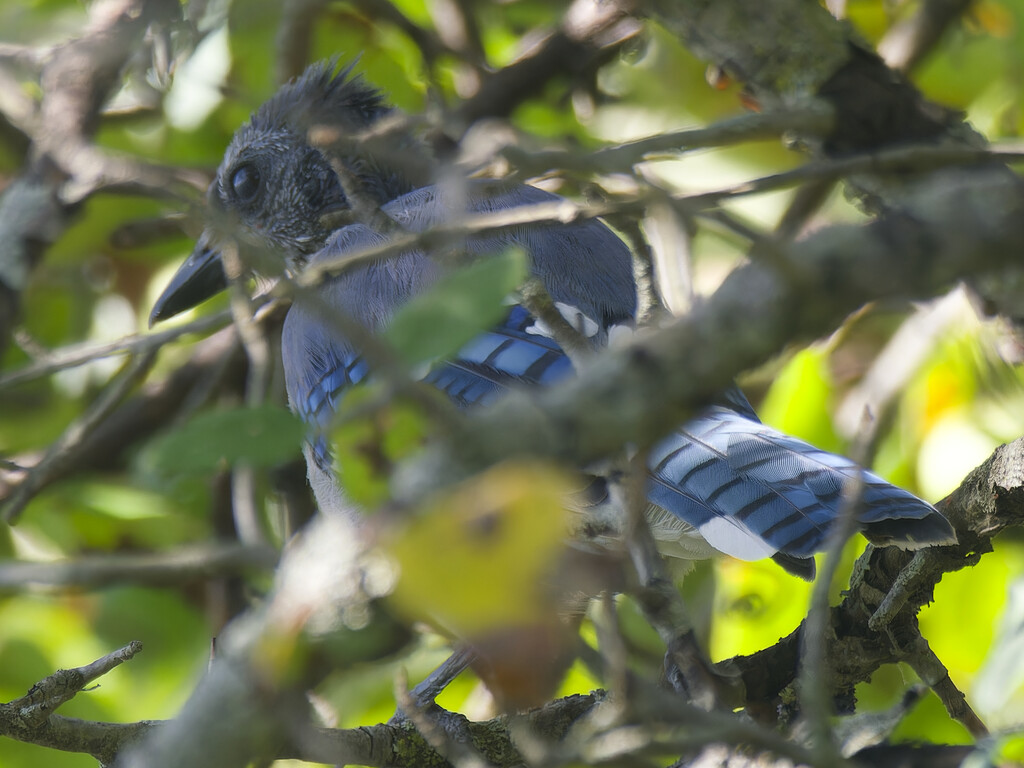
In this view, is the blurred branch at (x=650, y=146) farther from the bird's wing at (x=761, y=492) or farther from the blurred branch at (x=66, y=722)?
the blurred branch at (x=66, y=722)

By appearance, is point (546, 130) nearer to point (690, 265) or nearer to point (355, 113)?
point (355, 113)

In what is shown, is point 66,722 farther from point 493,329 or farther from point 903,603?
point 903,603

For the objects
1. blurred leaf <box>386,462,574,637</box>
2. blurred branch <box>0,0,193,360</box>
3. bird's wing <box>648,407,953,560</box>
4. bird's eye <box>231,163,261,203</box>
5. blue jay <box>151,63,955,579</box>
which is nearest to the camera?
blurred leaf <box>386,462,574,637</box>

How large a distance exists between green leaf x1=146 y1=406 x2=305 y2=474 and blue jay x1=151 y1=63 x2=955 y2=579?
0.21ft

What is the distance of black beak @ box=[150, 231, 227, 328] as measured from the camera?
2.02 m

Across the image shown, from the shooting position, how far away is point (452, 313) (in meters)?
0.51

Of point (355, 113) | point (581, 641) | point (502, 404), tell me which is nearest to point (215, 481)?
point (355, 113)

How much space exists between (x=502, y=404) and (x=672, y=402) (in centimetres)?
8

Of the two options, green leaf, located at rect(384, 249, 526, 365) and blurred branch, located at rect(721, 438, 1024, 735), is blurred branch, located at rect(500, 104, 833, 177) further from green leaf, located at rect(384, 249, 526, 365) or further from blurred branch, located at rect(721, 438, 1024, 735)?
blurred branch, located at rect(721, 438, 1024, 735)

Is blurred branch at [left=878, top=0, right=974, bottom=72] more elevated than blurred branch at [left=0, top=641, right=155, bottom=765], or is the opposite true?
blurred branch at [left=878, top=0, right=974, bottom=72]

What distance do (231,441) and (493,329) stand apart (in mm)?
900

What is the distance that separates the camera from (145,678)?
185cm

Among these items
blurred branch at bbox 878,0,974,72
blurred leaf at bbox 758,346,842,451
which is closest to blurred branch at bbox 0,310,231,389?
blurred leaf at bbox 758,346,842,451

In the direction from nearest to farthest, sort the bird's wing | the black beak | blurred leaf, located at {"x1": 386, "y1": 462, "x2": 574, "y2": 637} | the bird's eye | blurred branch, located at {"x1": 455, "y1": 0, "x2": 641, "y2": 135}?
1. blurred leaf, located at {"x1": 386, "y1": 462, "x2": 574, "y2": 637}
2. the bird's wing
3. the black beak
4. blurred branch, located at {"x1": 455, "y1": 0, "x2": 641, "y2": 135}
5. the bird's eye
